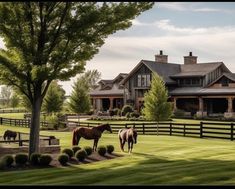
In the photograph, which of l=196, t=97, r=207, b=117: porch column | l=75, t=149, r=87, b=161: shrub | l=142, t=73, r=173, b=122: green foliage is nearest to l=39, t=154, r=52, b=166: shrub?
l=75, t=149, r=87, b=161: shrub

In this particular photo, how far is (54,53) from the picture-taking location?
17.8 metres

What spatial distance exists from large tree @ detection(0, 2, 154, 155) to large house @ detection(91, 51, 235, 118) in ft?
127

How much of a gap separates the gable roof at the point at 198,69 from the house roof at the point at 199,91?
107 inches

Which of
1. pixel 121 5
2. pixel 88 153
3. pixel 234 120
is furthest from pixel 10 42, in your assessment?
pixel 234 120

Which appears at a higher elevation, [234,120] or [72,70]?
[72,70]

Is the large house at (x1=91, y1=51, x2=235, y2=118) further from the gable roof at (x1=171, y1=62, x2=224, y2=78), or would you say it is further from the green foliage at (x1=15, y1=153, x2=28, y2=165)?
the green foliage at (x1=15, y1=153, x2=28, y2=165)

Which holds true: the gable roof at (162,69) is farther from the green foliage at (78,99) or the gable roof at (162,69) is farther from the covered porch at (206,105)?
the green foliage at (78,99)

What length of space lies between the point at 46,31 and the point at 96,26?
95.8 inches

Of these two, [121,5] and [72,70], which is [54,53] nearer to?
[72,70]

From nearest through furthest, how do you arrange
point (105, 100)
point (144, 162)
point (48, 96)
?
point (144, 162) < point (48, 96) < point (105, 100)

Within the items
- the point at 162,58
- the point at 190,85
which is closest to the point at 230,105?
A: the point at 190,85

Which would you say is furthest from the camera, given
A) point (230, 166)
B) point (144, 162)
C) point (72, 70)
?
point (72, 70)

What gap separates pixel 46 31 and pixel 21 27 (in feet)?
3.88

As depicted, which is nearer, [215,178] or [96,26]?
[215,178]
